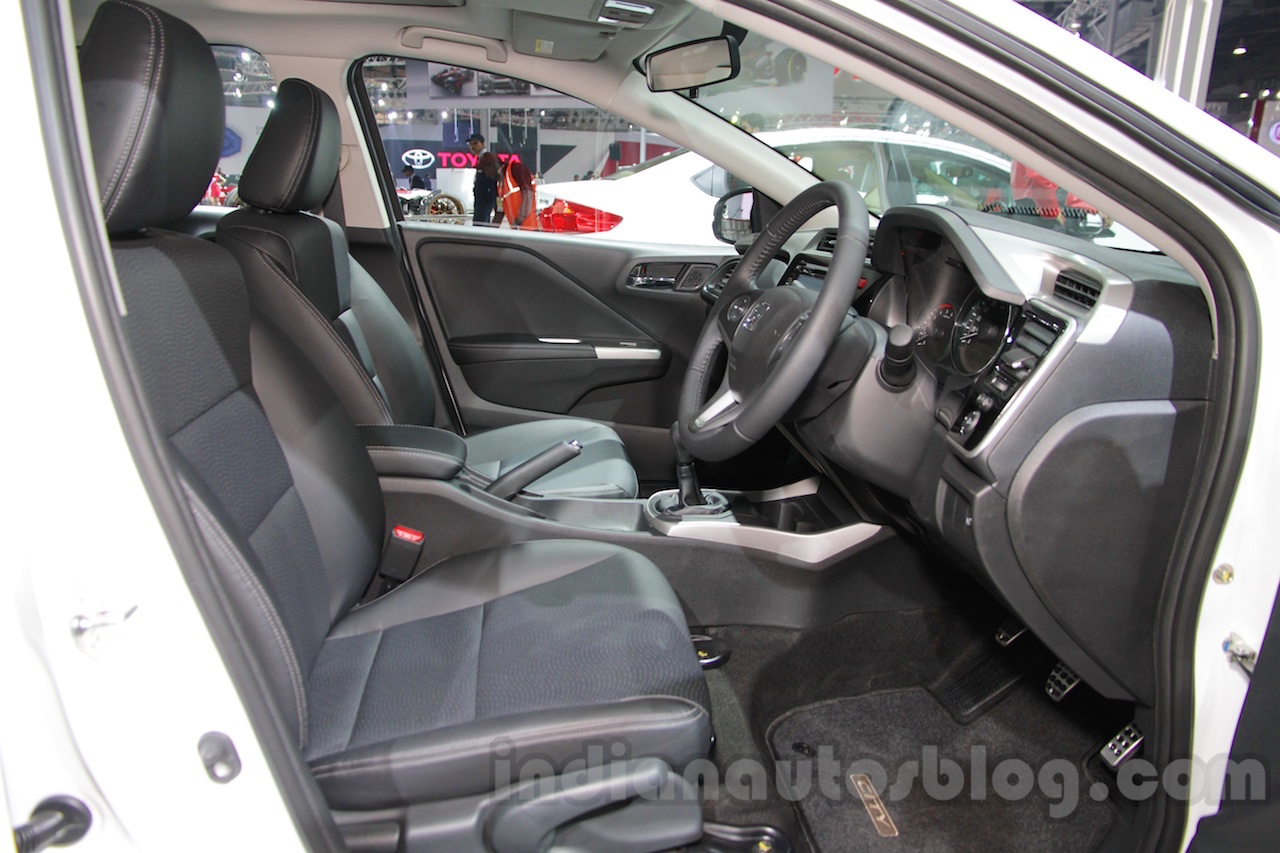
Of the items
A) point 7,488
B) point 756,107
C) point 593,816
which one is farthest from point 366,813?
point 756,107

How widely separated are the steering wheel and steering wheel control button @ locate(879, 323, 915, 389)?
14cm

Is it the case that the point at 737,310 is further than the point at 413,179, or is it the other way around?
the point at 413,179

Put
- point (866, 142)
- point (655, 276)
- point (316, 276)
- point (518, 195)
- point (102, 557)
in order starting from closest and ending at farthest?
point (102, 557)
point (316, 276)
point (866, 142)
point (655, 276)
point (518, 195)

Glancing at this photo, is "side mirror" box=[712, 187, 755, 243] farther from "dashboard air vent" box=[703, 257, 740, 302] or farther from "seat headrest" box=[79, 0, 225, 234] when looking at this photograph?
"seat headrest" box=[79, 0, 225, 234]

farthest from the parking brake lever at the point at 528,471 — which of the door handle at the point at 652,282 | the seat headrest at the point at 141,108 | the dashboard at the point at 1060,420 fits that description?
the door handle at the point at 652,282

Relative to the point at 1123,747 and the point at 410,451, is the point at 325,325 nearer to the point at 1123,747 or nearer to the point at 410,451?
the point at 410,451

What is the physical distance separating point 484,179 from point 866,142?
226cm

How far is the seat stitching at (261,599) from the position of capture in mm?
875

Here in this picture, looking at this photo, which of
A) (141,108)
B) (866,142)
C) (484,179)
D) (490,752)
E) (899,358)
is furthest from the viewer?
(484,179)

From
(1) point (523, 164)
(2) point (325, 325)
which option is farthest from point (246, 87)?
(1) point (523, 164)

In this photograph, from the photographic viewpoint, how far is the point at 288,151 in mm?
1728

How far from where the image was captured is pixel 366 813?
3.27 ft

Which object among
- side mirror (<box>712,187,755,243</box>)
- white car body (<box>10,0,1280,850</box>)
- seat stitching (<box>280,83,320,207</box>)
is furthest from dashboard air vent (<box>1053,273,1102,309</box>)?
seat stitching (<box>280,83,320,207</box>)

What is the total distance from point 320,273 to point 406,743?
4.01 feet
